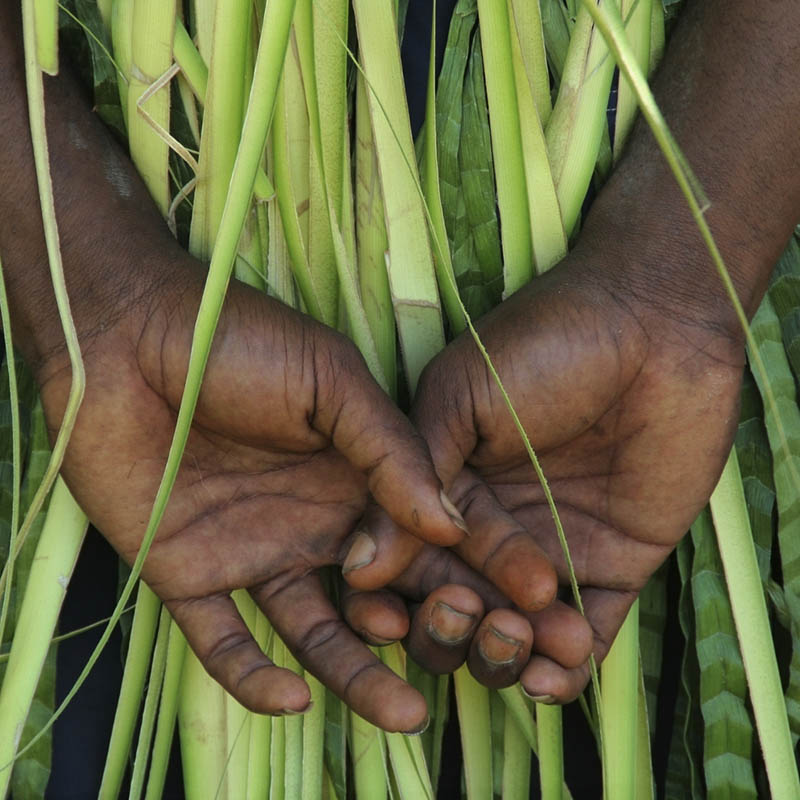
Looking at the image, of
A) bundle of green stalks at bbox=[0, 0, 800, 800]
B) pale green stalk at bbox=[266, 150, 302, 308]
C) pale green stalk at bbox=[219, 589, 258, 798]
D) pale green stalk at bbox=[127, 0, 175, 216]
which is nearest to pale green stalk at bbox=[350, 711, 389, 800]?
bundle of green stalks at bbox=[0, 0, 800, 800]

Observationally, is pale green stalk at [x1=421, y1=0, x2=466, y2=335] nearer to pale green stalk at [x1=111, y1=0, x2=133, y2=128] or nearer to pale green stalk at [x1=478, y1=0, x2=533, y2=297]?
pale green stalk at [x1=478, y1=0, x2=533, y2=297]

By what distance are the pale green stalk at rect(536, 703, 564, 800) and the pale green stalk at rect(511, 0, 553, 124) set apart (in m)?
0.56

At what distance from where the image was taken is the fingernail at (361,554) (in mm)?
789

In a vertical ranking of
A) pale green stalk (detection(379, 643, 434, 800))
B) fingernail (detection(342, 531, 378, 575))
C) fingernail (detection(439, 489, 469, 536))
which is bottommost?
pale green stalk (detection(379, 643, 434, 800))

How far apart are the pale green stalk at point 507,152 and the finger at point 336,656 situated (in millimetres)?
345

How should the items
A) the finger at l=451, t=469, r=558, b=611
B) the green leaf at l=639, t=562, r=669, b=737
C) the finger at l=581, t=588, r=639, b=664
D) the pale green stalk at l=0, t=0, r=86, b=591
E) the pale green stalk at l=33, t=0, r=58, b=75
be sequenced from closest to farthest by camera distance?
the pale green stalk at l=0, t=0, r=86, b=591 → the pale green stalk at l=33, t=0, r=58, b=75 → the finger at l=451, t=469, r=558, b=611 → the finger at l=581, t=588, r=639, b=664 → the green leaf at l=639, t=562, r=669, b=737

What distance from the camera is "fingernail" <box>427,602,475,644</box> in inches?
30.8

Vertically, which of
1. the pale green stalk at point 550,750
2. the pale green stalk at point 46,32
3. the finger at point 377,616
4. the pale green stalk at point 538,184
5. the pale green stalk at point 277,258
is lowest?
the pale green stalk at point 550,750

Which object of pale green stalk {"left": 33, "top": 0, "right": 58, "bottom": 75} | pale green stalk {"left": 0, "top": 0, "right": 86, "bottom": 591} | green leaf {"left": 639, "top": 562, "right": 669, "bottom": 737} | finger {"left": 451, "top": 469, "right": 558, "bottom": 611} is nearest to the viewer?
pale green stalk {"left": 0, "top": 0, "right": 86, "bottom": 591}

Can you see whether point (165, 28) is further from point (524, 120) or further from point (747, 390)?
point (747, 390)

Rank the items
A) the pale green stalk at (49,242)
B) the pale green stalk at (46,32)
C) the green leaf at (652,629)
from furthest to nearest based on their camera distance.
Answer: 1. the green leaf at (652,629)
2. the pale green stalk at (46,32)
3. the pale green stalk at (49,242)

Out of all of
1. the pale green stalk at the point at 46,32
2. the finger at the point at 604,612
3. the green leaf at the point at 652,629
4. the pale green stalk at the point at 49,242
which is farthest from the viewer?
the green leaf at the point at 652,629

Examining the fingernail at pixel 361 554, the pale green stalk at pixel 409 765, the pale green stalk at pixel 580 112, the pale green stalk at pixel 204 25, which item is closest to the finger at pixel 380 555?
the fingernail at pixel 361 554

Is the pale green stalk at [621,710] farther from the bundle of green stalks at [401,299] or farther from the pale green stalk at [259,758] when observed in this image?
the pale green stalk at [259,758]
